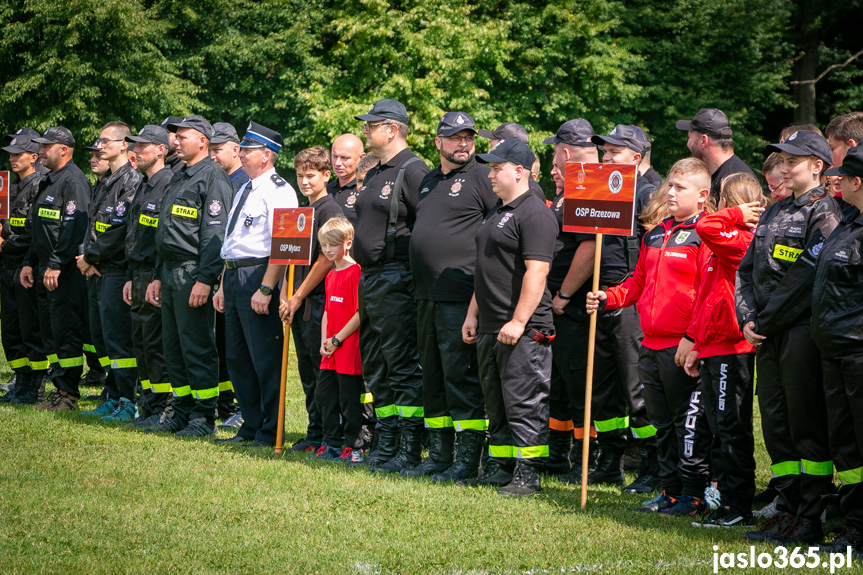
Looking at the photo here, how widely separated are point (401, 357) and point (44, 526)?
308 cm

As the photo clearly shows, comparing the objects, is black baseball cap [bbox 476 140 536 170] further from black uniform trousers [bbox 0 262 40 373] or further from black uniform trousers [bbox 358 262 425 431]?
black uniform trousers [bbox 0 262 40 373]

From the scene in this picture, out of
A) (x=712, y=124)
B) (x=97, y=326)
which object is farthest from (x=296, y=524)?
(x=97, y=326)

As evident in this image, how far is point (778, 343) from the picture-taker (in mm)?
5879

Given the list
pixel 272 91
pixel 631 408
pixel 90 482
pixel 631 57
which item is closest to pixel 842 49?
pixel 631 57

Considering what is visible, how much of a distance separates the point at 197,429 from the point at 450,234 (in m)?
3.80

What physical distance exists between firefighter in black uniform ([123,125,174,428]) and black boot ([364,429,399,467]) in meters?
3.05

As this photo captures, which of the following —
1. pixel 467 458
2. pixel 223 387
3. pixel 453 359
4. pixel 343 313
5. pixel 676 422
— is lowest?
pixel 223 387

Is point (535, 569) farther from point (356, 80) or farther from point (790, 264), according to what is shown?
point (356, 80)

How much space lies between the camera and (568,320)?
7.80 meters

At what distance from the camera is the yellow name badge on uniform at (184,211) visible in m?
9.61

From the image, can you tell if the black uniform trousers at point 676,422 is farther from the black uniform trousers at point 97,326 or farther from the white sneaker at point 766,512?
the black uniform trousers at point 97,326

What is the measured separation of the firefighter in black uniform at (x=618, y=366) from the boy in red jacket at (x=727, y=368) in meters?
1.31

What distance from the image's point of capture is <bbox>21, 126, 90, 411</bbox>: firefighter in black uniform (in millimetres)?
11367

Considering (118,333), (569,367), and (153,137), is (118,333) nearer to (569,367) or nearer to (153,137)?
(153,137)
